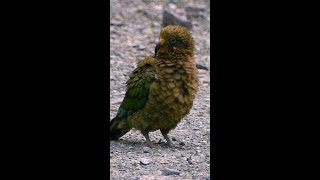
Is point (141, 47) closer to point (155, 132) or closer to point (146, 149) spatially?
point (155, 132)

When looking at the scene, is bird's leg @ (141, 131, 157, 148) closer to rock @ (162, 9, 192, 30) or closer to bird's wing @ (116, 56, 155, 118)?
bird's wing @ (116, 56, 155, 118)

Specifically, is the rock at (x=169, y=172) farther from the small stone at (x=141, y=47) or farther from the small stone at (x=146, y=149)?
the small stone at (x=141, y=47)

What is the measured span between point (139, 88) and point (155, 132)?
3.70ft

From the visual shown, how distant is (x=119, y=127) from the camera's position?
6766 mm

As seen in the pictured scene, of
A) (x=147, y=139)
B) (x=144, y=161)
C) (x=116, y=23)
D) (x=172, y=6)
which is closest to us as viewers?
(x=144, y=161)

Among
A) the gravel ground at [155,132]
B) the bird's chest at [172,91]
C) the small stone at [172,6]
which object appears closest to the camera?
the gravel ground at [155,132]

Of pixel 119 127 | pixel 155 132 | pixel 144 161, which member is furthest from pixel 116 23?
pixel 144 161

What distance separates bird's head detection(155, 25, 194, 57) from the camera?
6.46 m

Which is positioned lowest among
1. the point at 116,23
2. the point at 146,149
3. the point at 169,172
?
the point at 169,172

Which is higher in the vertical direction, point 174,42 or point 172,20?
point 172,20

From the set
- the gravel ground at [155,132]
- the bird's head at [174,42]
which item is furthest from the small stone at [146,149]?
the bird's head at [174,42]

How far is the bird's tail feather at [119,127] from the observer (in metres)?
6.75
